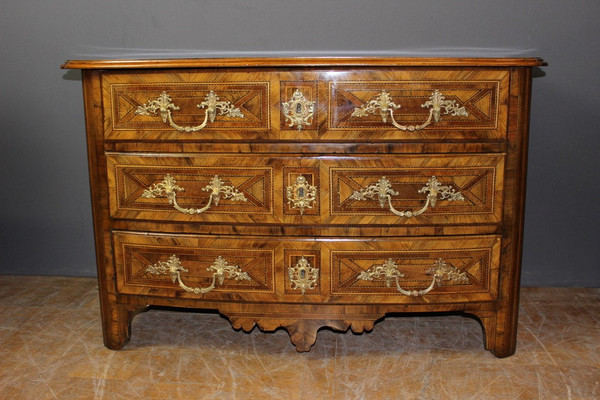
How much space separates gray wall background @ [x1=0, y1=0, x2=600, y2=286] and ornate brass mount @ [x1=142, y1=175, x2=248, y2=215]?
0.87 metres

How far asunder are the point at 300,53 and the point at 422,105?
35.1 inches

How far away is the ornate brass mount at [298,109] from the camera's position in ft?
5.90

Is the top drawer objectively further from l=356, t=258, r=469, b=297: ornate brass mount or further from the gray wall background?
the gray wall background

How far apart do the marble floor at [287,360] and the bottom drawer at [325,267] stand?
0.77 ft

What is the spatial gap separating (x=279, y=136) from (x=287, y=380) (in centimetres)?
79

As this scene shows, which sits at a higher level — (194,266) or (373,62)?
(373,62)

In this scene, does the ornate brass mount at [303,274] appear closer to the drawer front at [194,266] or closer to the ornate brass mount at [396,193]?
the drawer front at [194,266]

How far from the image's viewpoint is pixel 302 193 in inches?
73.0

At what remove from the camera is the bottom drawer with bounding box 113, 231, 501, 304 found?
1.90 metres

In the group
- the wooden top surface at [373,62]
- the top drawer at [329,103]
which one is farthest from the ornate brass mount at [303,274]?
the wooden top surface at [373,62]

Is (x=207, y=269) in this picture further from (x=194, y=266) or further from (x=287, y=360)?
(x=287, y=360)

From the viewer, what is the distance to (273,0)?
2494mm

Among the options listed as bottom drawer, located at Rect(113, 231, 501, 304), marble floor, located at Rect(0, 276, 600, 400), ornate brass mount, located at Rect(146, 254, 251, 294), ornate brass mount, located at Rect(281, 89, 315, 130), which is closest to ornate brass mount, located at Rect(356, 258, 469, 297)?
bottom drawer, located at Rect(113, 231, 501, 304)

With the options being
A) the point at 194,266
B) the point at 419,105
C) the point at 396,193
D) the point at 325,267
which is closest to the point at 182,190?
the point at 194,266
